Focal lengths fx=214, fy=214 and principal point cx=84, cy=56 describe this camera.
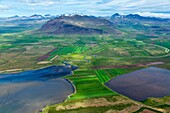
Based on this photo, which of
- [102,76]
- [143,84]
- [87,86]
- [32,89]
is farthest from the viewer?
[102,76]

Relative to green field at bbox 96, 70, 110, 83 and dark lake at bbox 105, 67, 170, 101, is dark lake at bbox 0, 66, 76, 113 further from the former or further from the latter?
dark lake at bbox 105, 67, 170, 101

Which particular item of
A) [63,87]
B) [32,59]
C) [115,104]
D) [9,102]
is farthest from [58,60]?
[115,104]

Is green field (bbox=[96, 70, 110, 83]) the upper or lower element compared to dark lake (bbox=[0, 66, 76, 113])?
upper

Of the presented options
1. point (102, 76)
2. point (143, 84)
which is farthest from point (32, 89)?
point (143, 84)

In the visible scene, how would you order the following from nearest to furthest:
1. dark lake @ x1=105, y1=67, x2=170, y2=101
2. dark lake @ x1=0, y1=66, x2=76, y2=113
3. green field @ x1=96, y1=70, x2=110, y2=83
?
1. dark lake @ x1=0, y1=66, x2=76, y2=113
2. dark lake @ x1=105, y1=67, x2=170, y2=101
3. green field @ x1=96, y1=70, x2=110, y2=83

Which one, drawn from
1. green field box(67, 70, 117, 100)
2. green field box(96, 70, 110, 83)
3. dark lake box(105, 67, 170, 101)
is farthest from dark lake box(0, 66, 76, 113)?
dark lake box(105, 67, 170, 101)

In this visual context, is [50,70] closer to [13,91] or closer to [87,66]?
[87,66]

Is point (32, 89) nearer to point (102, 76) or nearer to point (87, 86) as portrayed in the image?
point (87, 86)
